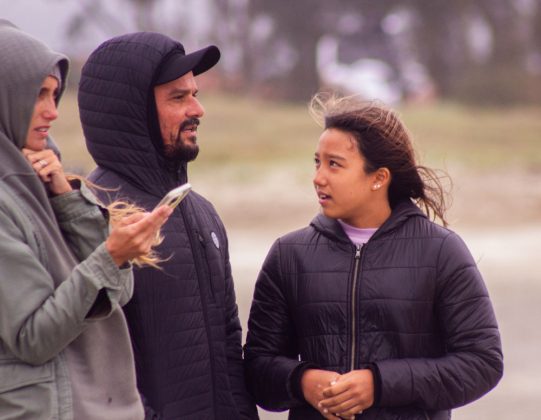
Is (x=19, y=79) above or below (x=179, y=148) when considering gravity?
above

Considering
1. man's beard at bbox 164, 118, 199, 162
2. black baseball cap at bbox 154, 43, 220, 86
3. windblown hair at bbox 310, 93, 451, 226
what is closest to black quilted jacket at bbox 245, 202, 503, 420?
windblown hair at bbox 310, 93, 451, 226

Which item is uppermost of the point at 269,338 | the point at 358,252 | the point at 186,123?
the point at 186,123

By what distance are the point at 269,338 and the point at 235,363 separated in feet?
0.39

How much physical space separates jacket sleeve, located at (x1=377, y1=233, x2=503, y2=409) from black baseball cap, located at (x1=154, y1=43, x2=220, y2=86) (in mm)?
857

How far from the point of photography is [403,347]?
3.24m

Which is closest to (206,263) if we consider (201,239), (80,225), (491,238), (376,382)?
(201,239)

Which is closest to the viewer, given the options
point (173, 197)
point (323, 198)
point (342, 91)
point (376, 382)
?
point (173, 197)

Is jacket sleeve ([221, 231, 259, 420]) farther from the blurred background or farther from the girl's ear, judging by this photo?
the blurred background

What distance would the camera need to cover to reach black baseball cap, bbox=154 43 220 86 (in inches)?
131

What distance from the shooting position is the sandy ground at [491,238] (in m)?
7.62

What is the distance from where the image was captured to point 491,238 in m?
15.3

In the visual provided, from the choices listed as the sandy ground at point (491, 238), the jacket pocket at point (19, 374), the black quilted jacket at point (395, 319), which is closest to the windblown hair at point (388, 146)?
the black quilted jacket at point (395, 319)

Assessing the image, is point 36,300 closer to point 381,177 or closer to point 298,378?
point 298,378

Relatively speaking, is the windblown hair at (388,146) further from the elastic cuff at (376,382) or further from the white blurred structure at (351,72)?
the white blurred structure at (351,72)
